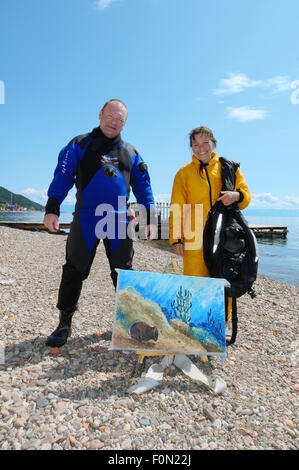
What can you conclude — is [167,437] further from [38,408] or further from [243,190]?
[243,190]

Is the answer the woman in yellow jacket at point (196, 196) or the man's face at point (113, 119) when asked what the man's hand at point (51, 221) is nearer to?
the man's face at point (113, 119)

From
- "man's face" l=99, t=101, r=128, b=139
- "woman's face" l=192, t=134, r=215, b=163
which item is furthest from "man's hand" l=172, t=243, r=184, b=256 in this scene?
"man's face" l=99, t=101, r=128, b=139

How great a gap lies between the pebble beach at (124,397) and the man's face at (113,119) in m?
2.77

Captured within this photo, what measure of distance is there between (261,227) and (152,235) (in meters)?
42.5

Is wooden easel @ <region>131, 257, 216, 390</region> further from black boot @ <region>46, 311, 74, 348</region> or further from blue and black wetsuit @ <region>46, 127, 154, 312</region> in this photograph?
black boot @ <region>46, 311, 74, 348</region>

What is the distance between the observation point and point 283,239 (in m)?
43.6

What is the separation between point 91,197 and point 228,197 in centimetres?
164

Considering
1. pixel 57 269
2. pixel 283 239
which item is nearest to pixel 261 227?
pixel 283 239

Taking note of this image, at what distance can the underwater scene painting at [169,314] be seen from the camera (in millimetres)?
3232

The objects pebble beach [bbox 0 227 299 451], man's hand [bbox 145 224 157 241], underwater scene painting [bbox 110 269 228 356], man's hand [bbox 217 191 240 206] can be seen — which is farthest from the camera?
man's hand [bbox 145 224 157 241]

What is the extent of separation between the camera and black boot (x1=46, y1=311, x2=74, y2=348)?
394cm

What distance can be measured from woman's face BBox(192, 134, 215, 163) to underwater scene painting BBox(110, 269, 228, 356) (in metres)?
1.52

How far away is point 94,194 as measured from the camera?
3.72 meters

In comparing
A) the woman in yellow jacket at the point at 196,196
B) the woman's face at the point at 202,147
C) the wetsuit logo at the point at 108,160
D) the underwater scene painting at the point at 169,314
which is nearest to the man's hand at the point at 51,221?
the wetsuit logo at the point at 108,160
